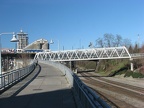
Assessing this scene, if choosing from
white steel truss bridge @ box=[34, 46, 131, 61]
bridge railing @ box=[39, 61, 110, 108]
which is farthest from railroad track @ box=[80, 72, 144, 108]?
white steel truss bridge @ box=[34, 46, 131, 61]

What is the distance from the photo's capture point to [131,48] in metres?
161

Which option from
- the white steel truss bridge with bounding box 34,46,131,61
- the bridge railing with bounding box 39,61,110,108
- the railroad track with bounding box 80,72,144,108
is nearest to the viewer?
the bridge railing with bounding box 39,61,110,108

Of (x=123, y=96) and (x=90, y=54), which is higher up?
(x=90, y=54)

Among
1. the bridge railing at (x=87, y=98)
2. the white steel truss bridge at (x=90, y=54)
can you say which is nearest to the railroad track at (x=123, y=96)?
the bridge railing at (x=87, y=98)

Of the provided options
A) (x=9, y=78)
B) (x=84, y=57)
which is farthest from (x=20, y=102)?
(x=84, y=57)

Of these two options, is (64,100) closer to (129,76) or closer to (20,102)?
(20,102)

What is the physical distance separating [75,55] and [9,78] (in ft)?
421

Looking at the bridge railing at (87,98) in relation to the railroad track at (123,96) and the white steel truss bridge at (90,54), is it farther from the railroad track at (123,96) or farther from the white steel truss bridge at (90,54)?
the white steel truss bridge at (90,54)

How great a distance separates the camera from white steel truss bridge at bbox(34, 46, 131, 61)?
133000 millimetres

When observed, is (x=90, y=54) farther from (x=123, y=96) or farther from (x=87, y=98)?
(x=87, y=98)

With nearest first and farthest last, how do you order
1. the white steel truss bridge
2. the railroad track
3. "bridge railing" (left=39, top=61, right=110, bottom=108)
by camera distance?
"bridge railing" (left=39, top=61, right=110, bottom=108), the railroad track, the white steel truss bridge

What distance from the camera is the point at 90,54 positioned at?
482ft

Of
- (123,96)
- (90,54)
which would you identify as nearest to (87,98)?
(123,96)

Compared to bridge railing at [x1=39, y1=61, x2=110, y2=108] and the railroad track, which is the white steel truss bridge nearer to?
the railroad track
